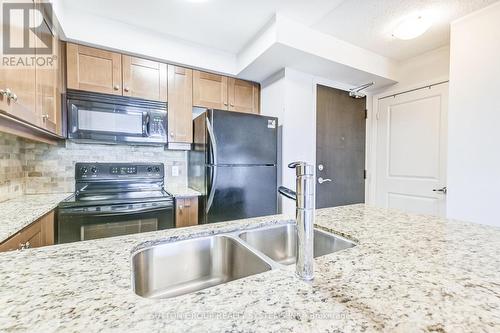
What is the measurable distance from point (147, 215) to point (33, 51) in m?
1.31

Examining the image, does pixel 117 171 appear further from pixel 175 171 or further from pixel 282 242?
pixel 282 242

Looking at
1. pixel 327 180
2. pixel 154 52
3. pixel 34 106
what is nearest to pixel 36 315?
pixel 34 106

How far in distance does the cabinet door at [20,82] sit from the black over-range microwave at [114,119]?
59 centimetres

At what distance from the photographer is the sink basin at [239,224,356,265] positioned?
1.01 meters

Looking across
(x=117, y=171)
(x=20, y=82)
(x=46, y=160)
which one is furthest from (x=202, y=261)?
(x=46, y=160)

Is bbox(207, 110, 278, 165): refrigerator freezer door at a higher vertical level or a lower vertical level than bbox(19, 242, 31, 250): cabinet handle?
higher

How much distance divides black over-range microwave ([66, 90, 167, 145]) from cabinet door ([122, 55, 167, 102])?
0.07 m

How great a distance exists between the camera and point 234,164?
83.8 inches

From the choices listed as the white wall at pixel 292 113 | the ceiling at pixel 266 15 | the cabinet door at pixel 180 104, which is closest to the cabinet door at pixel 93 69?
the ceiling at pixel 266 15

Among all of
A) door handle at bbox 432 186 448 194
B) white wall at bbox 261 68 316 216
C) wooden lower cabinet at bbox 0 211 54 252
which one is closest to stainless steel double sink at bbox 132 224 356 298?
wooden lower cabinet at bbox 0 211 54 252

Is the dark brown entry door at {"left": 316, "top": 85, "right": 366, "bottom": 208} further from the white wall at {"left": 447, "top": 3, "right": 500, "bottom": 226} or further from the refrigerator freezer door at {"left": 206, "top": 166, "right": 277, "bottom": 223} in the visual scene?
the white wall at {"left": 447, "top": 3, "right": 500, "bottom": 226}

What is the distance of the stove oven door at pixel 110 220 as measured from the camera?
1650 millimetres

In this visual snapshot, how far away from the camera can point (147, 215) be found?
188 cm

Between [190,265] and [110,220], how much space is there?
120 cm
